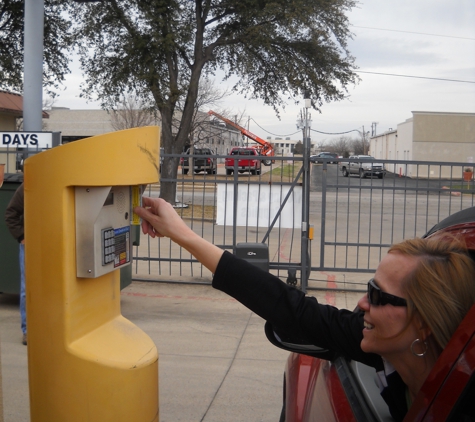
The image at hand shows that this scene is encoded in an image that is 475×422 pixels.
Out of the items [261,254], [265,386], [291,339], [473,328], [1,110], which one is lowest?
[265,386]

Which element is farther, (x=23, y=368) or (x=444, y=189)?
(x=444, y=189)

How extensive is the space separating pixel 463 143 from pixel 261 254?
3833cm

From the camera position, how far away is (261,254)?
23.7 feet

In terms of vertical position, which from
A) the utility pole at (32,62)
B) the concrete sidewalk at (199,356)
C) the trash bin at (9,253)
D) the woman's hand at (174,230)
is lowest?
the concrete sidewalk at (199,356)

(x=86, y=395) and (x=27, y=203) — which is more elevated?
(x=27, y=203)

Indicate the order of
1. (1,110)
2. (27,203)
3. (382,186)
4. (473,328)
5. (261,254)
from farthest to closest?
1. (1,110)
2. (382,186)
3. (261,254)
4. (27,203)
5. (473,328)

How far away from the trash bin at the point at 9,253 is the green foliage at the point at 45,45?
41.1ft

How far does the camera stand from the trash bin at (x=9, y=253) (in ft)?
21.6

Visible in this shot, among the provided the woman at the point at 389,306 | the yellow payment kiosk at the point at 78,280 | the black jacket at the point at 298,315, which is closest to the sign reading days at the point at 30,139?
the yellow payment kiosk at the point at 78,280

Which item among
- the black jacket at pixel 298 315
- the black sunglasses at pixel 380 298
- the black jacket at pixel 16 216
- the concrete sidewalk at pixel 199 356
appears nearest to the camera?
the black sunglasses at pixel 380 298

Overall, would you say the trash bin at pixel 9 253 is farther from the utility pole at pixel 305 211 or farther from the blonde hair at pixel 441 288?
Result: the blonde hair at pixel 441 288

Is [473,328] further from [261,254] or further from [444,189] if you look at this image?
[444,189]

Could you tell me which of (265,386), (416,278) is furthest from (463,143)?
(416,278)

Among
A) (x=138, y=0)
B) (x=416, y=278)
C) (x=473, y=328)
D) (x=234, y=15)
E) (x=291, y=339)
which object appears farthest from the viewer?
(x=234, y=15)
